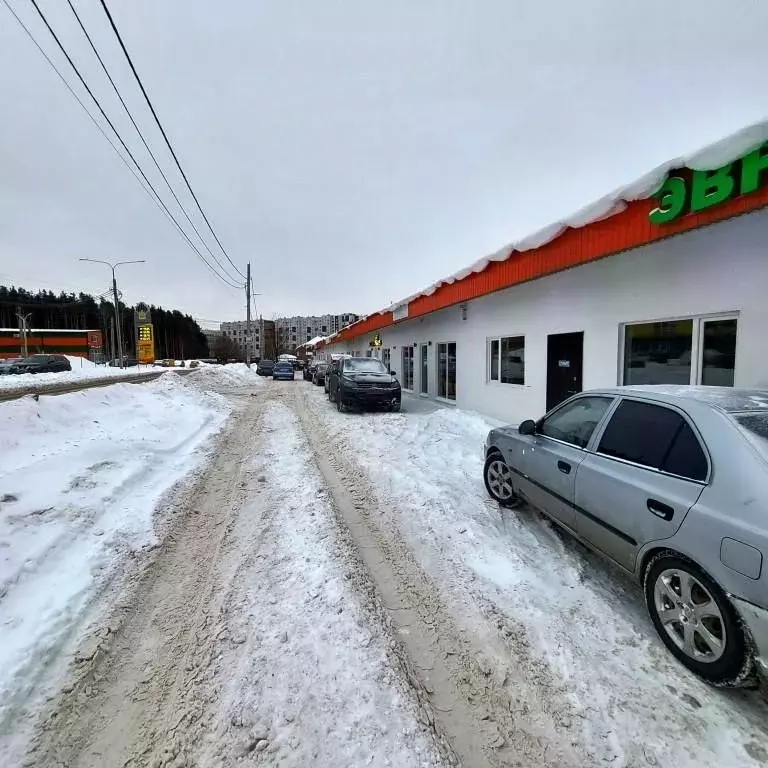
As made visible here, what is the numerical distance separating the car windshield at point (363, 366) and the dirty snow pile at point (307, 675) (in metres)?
9.62

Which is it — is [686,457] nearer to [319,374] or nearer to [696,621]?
[696,621]

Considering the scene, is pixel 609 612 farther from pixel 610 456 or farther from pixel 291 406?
pixel 291 406

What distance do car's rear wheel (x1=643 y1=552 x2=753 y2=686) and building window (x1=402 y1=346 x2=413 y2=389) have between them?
52.0ft

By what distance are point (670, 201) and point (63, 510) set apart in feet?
24.5

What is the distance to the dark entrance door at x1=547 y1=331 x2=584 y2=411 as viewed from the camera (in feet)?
25.2

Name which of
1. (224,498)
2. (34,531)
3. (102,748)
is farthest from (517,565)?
(34,531)

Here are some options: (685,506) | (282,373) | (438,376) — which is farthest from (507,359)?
(282,373)

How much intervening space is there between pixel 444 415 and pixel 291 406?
19.7 ft

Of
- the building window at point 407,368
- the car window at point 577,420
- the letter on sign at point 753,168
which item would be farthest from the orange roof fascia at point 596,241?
the building window at point 407,368

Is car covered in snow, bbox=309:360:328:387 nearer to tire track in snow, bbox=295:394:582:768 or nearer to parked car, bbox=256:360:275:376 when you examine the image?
parked car, bbox=256:360:275:376

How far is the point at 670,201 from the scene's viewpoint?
15.1 feet

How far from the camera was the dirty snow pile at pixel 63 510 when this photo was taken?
249 cm

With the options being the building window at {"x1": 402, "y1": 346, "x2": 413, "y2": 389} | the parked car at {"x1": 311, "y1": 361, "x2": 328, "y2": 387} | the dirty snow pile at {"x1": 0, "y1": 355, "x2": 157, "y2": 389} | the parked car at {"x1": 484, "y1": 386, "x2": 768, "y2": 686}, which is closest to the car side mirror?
the parked car at {"x1": 484, "y1": 386, "x2": 768, "y2": 686}

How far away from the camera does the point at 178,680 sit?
2.29m
